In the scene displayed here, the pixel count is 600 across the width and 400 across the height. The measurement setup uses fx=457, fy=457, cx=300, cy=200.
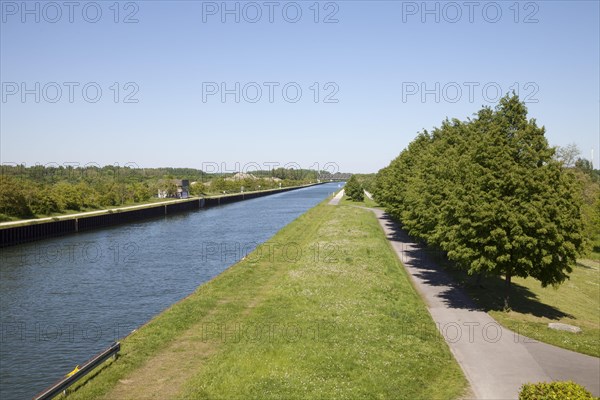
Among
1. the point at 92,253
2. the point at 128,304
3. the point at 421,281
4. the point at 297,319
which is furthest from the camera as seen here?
the point at 92,253

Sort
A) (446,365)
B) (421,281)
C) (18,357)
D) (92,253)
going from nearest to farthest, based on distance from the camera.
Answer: (446,365), (18,357), (421,281), (92,253)

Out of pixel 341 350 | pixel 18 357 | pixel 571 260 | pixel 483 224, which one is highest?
pixel 483 224

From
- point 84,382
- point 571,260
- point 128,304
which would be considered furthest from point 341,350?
point 128,304

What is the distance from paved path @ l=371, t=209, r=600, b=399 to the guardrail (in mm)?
14834

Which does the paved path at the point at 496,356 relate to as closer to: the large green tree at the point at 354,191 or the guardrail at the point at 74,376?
the guardrail at the point at 74,376

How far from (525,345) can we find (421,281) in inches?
542

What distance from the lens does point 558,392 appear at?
439 inches

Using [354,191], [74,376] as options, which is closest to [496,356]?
[74,376]

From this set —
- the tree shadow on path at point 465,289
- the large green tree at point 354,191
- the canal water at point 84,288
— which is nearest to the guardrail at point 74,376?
the canal water at point 84,288

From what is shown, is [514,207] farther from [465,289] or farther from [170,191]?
[170,191]

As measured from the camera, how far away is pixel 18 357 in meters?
23.0

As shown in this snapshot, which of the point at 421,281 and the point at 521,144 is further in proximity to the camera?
the point at 421,281

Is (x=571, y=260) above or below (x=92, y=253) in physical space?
above

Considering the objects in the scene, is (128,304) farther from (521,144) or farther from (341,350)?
(521,144)
